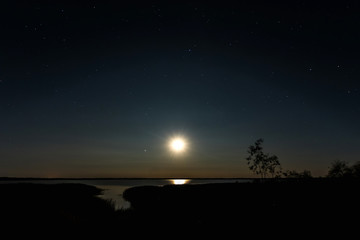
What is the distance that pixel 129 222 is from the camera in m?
14.7

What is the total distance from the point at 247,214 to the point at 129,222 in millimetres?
8029

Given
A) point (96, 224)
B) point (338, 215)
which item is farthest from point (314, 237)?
point (96, 224)

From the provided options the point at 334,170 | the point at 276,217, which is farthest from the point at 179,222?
the point at 334,170

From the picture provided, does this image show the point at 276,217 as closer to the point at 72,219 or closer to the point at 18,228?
the point at 72,219

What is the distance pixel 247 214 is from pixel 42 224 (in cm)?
1267

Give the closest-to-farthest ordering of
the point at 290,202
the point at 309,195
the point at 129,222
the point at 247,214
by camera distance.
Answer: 1. the point at 129,222
2. the point at 247,214
3. the point at 290,202
4. the point at 309,195

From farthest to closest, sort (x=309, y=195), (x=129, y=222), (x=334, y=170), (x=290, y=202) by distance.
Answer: (x=334, y=170)
(x=309, y=195)
(x=290, y=202)
(x=129, y=222)

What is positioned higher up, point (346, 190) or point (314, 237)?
point (346, 190)

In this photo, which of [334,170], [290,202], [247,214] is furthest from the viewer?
[334,170]

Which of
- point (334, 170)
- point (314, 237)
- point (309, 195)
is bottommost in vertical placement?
point (314, 237)

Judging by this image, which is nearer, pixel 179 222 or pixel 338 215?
pixel 179 222

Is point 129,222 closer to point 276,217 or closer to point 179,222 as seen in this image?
point 179,222

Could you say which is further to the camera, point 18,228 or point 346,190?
point 346,190

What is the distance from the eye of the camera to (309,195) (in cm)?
2402
